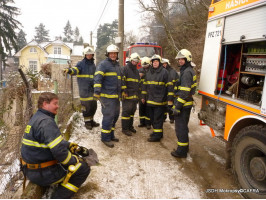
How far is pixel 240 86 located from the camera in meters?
3.42

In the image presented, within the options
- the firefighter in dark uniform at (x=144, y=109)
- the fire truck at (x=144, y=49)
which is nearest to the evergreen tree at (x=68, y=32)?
the fire truck at (x=144, y=49)

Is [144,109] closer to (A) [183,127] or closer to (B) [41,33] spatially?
(A) [183,127]

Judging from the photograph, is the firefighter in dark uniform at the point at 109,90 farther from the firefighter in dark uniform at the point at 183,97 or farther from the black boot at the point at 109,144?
the firefighter in dark uniform at the point at 183,97

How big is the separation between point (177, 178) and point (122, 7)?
6733 mm

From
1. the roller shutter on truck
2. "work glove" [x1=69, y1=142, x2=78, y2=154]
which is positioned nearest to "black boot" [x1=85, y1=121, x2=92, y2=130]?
"work glove" [x1=69, y1=142, x2=78, y2=154]

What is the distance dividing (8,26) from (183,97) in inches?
1127

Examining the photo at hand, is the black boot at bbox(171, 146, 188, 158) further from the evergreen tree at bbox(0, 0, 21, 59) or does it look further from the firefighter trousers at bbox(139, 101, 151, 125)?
the evergreen tree at bbox(0, 0, 21, 59)

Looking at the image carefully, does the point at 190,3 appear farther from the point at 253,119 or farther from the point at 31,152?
the point at 31,152

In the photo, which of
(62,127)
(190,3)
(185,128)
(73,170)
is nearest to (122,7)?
(62,127)

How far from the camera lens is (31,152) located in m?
2.41

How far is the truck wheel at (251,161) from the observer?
2.55 metres

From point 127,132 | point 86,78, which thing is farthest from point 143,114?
point 86,78

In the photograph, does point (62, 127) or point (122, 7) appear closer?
point (62, 127)

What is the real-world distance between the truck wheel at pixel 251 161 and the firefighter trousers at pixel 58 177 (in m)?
2.13
